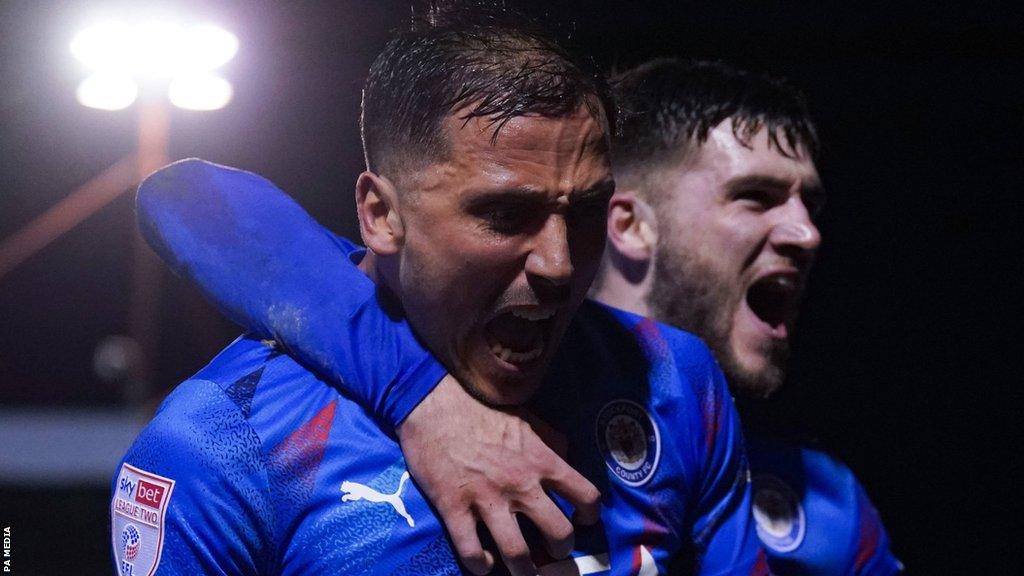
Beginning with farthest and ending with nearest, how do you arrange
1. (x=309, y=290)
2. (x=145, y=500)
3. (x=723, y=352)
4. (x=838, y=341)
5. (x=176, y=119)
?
(x=838, y=341), (x=176, y=119), (x=723, y=352), (x=309, y=290), (x=145, y=500)

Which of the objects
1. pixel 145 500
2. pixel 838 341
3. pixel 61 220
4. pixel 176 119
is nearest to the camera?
pixel 145 500

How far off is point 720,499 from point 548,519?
310 mm

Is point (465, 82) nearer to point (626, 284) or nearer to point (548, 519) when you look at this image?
point (548, 519)

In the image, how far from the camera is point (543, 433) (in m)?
1.10

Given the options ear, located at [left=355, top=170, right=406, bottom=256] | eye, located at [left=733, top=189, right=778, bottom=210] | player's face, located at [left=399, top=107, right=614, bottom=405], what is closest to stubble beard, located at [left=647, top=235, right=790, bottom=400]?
eye, located at [left=733, top=189, right=778, bottom=210]

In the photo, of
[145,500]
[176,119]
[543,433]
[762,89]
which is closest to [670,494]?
[543,433]

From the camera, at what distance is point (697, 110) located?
154 centimetres

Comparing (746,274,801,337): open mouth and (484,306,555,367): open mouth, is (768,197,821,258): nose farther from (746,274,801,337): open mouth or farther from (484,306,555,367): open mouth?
(484,306,555,367): open mouth

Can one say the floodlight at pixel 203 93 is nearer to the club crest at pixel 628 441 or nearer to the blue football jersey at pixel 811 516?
the club crest at pixel 628 441

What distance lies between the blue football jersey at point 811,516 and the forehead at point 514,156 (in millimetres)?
680

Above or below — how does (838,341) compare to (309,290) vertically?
below

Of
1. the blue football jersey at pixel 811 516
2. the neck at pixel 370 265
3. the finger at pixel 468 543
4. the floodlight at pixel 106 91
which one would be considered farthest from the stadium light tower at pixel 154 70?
the blue football jersey at pixel 811 516

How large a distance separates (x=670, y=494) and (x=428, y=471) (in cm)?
29

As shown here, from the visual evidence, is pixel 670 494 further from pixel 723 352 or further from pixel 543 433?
pixel 723 352
